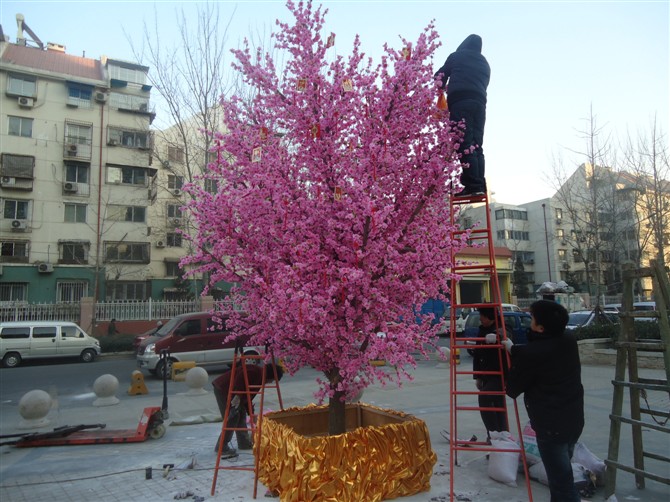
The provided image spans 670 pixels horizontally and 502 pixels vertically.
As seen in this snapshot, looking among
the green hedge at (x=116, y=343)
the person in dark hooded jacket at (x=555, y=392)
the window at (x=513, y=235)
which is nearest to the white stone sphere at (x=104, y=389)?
the person in dark hooded jacket at (x=555, y=392)

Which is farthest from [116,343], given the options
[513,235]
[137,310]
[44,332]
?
[513,235]

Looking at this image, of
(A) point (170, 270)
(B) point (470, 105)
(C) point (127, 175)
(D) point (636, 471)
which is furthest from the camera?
(A) point (170, 270)

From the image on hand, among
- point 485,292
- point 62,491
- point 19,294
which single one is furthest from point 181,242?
point 62,491

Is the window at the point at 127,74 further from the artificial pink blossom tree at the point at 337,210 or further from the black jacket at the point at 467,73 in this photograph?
the black jacket at the point at 467,73

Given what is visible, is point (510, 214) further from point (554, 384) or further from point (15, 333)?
point (554, 384)

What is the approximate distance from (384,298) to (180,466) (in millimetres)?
3376

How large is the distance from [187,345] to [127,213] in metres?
18.9

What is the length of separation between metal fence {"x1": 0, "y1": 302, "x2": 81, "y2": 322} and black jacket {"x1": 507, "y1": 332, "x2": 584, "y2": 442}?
24.6 meters

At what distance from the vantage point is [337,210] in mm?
4477

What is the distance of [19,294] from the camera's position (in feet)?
89.1

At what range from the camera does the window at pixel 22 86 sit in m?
28.3

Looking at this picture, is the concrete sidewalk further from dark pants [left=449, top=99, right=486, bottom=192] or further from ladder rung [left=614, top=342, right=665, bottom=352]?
dark pants [left=449, top=99, right=486, bottom=192]

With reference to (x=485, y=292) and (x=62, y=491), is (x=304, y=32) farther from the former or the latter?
(x=485, y=292)

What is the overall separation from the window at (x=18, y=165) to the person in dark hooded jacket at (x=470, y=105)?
98.8 feet
